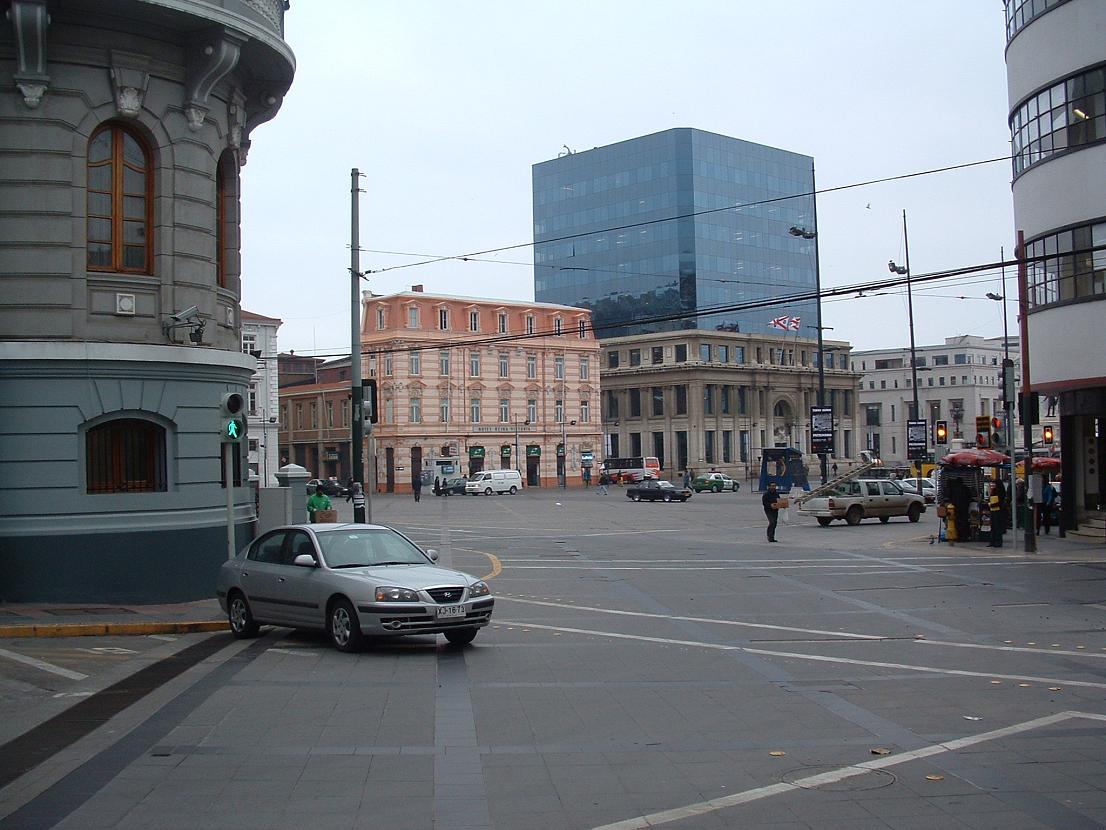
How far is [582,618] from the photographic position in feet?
58.7

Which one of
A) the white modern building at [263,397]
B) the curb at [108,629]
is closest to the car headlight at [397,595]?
the curb at [108,629]

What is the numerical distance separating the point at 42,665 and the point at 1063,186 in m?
26.9

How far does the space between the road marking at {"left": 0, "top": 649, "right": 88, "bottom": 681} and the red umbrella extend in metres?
25.2

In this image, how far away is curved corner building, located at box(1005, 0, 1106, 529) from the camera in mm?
29344

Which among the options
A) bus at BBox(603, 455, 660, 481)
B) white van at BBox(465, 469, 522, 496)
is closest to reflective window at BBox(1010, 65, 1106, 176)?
white van at BBox(465, 469, 522, 496)

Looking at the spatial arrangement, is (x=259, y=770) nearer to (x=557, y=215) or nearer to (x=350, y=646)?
(x=350, y=646)

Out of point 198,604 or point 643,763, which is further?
point 198,604

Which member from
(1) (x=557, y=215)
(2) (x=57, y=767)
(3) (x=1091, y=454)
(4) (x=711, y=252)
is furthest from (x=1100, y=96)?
(1) (x=557, y=215)

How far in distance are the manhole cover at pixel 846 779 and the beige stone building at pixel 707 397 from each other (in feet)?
339

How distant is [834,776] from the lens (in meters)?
8.34

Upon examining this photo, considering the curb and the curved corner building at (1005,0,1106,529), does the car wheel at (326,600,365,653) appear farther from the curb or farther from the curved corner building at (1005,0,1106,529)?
the curved corner building at (1005,0,1106,529)

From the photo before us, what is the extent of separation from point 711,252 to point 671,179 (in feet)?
26.9

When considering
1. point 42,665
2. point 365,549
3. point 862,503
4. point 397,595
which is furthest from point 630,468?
point 42,665

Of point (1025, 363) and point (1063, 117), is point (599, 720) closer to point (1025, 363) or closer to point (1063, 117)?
point (1025, 363)
